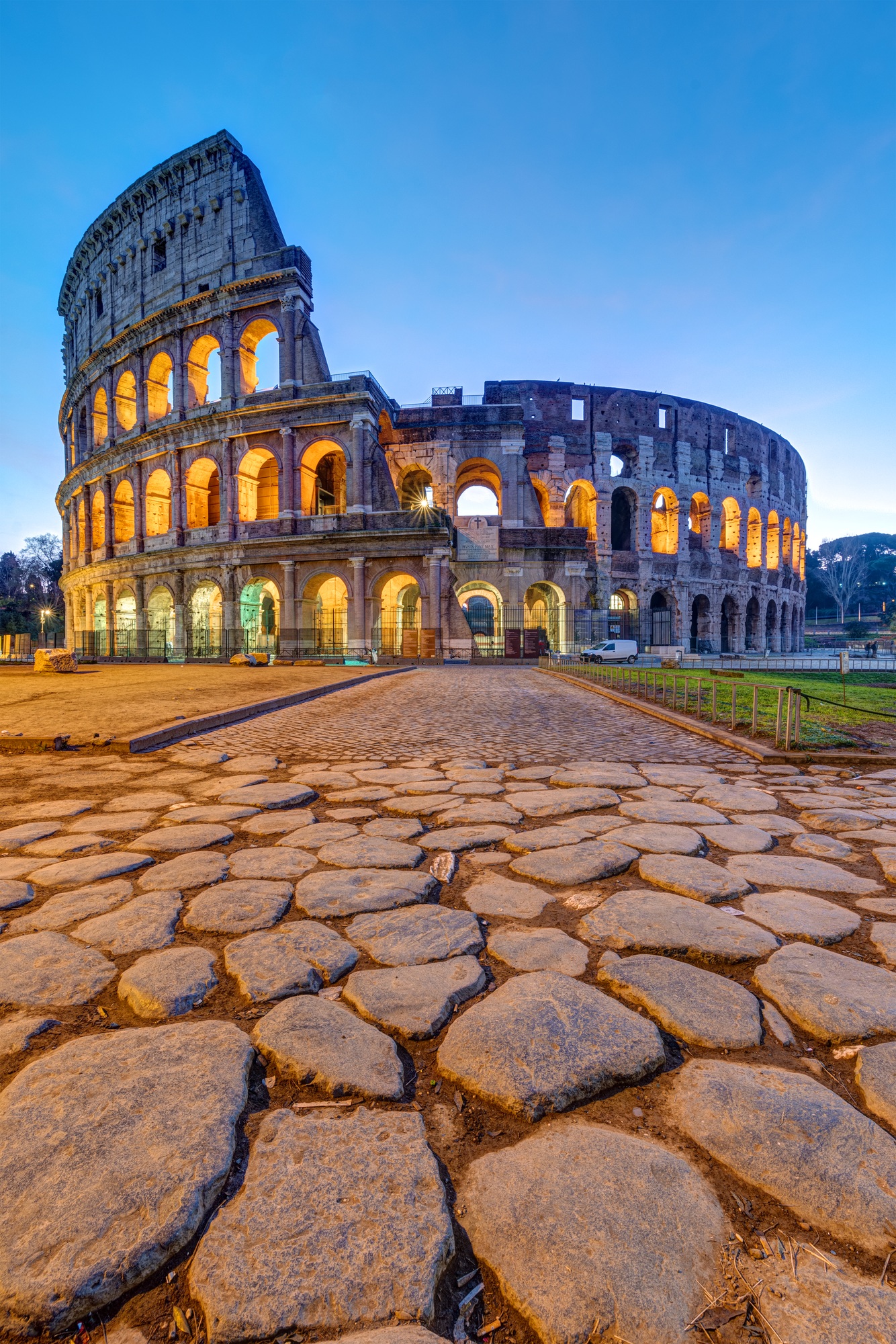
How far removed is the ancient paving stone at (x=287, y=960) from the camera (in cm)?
151

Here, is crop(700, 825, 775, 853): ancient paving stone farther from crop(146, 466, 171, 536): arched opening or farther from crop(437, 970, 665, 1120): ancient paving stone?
crop(146, 466, 171, 536): arched opening

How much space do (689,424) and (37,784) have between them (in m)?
37.8

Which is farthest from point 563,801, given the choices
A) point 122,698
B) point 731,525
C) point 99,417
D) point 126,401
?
point 731,525

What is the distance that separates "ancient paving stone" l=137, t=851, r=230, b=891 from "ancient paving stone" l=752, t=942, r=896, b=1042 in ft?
6.23

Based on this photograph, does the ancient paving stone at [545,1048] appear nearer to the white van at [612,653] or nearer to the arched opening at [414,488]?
the white van at [612,653]

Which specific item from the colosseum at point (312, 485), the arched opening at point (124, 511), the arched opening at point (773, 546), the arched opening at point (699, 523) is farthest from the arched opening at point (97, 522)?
the arched opening at point (773, 546)

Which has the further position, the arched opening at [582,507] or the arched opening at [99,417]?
the arched opening at [99,417]

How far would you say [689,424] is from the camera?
33.8 m

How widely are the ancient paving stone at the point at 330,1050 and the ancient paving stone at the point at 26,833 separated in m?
1.96

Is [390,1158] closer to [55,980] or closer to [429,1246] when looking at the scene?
[429,1246]

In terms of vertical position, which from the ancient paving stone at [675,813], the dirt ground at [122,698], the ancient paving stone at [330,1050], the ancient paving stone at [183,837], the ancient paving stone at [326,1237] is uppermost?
the dirt ground at [122,698]

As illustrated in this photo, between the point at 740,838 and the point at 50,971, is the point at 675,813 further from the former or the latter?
the point at 50,971

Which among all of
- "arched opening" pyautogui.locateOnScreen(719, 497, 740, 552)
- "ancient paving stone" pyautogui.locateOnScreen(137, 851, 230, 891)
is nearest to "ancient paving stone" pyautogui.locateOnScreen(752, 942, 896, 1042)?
"ancient paving stone" pyautogui.locateOnScreen(137, 851, 230, 891)

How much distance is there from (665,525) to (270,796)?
3495 centimetres
